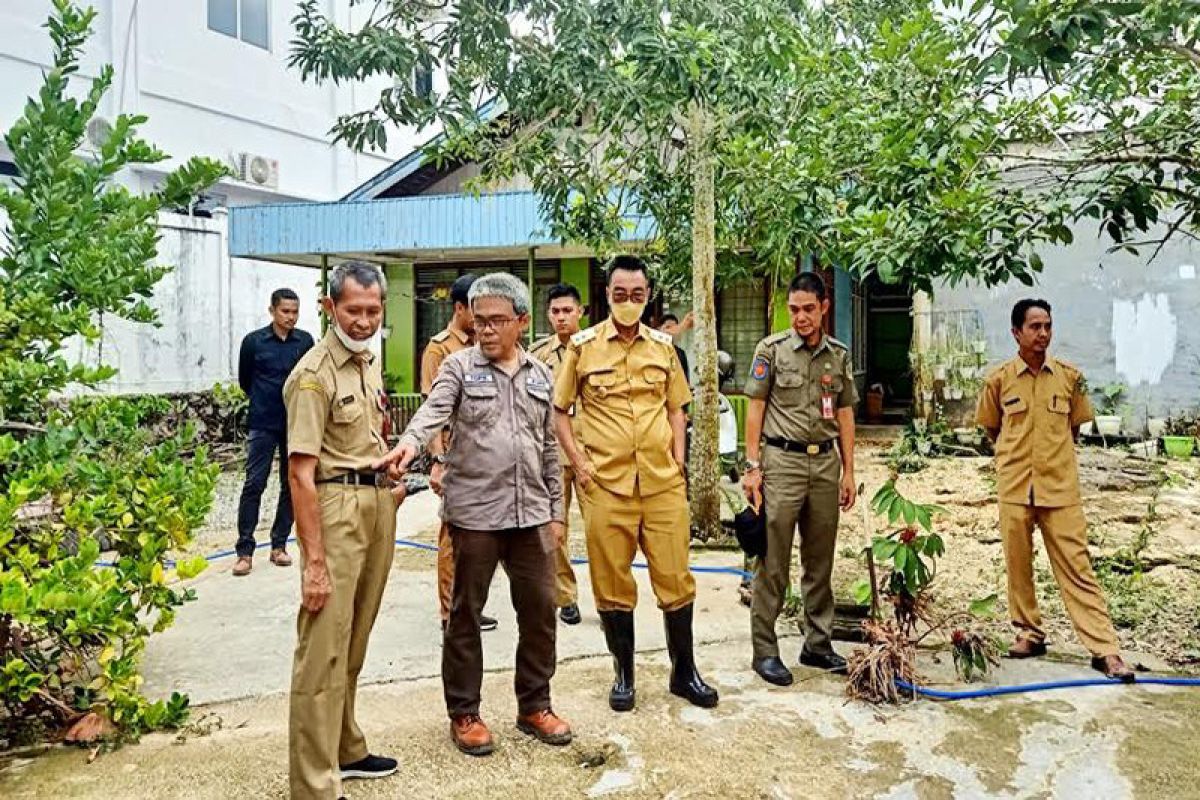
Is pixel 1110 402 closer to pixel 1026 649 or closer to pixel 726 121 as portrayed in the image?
pixel 726 121

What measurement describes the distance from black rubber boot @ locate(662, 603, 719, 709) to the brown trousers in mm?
577

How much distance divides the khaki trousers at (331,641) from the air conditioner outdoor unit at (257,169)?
49.5 ft

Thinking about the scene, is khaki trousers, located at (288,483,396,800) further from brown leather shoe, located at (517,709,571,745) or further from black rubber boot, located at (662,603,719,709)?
black rubber boot, located at (662,603,719,709)

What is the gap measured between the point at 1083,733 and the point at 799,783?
1.20 metres

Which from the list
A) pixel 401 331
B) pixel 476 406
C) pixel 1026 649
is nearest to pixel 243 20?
pixel 401 331

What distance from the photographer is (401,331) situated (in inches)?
561

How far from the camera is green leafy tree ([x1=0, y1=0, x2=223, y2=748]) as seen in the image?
327cm

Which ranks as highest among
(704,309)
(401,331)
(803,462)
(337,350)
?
(401,331)

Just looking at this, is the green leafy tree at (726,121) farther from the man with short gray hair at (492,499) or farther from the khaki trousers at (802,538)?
the man with short gray hair at (492,499)

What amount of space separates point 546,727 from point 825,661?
144cm

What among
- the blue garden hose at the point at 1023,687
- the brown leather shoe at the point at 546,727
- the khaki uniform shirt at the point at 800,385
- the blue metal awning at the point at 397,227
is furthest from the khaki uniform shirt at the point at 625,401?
the blue metal awning at the point at 397,227

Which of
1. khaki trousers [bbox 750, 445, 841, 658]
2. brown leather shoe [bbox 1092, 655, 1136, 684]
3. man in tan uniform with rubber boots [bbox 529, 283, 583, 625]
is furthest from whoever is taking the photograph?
man in tan uniform with rubber boots [bbox 529, 283, 583, 625]

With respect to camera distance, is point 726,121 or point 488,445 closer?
point 488,445

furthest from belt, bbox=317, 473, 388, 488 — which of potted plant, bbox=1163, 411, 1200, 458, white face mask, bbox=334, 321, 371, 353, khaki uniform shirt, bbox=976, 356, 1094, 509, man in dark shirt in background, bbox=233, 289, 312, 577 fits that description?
potted plant, bbox=1163, 411, 1200, 458
